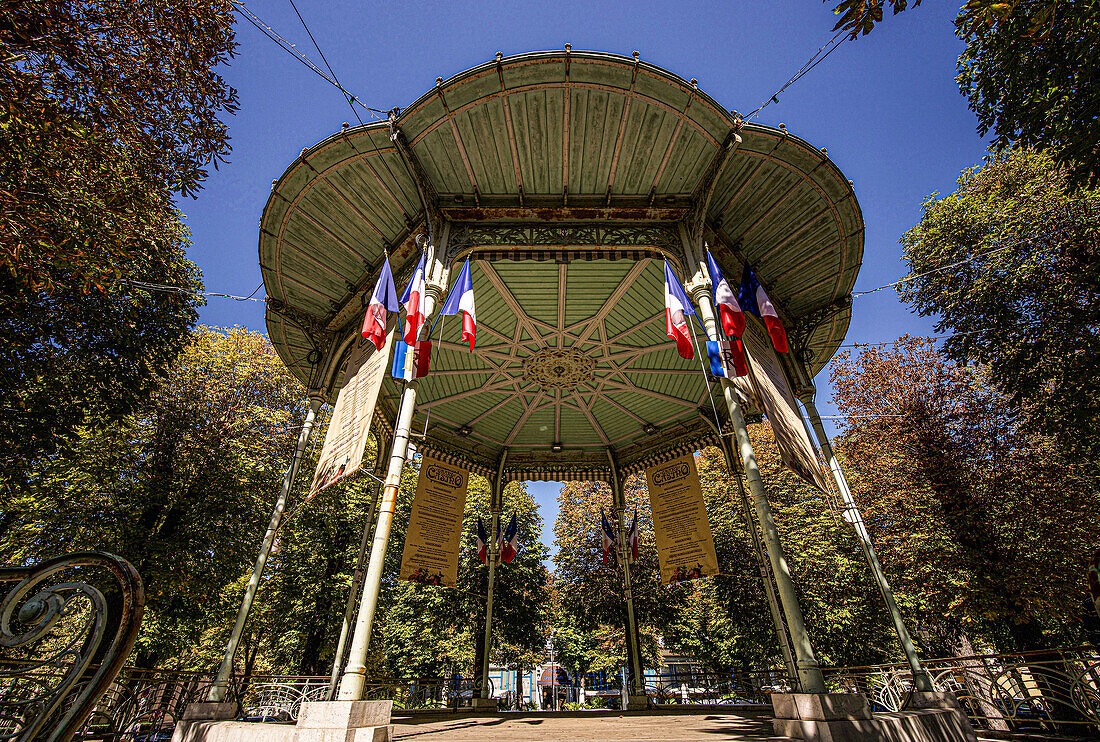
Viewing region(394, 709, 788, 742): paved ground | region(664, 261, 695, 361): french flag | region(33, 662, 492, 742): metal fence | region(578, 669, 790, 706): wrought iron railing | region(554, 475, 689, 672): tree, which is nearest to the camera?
region(394, 709, 788, 742): paved ground

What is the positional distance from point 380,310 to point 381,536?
163 inches

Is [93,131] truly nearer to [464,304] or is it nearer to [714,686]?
[464,304]

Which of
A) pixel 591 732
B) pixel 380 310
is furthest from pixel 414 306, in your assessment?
pixel 591 732

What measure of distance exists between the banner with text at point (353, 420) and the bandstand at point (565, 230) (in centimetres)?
69

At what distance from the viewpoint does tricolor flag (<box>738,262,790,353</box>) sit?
9.53 meters

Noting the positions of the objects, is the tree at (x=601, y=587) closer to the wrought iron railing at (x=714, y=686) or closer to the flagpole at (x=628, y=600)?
the wrought iron railing at (x=714, y=686)

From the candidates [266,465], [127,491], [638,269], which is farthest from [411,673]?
[638,269]

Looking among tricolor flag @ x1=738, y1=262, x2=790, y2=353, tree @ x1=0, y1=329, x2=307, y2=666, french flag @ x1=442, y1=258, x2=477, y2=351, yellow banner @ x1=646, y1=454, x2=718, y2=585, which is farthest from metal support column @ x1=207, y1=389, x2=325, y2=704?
yellow banner @ x1=646, y1=454, x2=718, y2=585

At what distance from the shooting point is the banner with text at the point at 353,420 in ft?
27.2

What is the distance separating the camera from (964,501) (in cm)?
1633

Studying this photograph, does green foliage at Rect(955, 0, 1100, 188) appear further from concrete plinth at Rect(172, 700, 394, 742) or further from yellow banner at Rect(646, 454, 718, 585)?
yellow banner at Rect(646, 454, 718, 585)

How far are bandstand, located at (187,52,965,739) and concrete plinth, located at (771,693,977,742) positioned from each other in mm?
51

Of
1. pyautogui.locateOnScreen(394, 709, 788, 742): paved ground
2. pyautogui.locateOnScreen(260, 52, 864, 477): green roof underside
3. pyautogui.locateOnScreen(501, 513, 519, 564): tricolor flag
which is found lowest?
pyautogui.locateOnScreen(394, 709, 788, 742): paved ground

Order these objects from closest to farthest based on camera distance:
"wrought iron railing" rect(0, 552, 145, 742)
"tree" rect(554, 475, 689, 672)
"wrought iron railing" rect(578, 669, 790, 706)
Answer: "wrought iron railing" rect(0, 552, 145, 742) < "wrought iron railing" rect(578, 669, 790, 706) < "tree" rect(554, 475, 689, 672)
